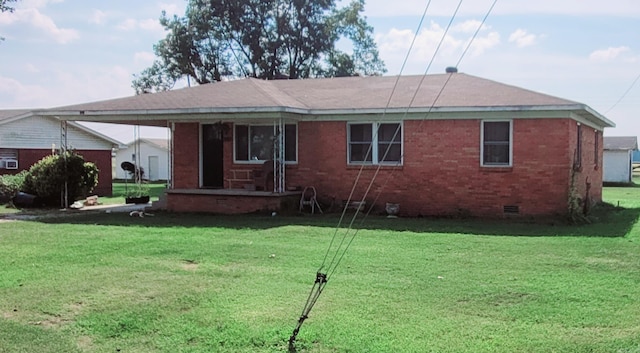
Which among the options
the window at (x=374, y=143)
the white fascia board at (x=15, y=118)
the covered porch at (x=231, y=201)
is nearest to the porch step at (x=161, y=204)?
the covered porch at (x=231, y=201)

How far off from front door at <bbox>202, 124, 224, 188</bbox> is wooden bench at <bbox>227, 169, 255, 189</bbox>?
399 millimetres

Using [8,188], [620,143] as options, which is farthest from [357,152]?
[620,143]

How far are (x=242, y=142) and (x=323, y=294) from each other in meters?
11.7

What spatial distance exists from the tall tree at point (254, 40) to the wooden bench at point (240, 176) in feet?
74.5

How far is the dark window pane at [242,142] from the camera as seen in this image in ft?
61.0

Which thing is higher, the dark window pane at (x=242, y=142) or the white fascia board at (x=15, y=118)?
the white fascia board at (x=15, y=118)

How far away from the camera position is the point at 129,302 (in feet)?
22.7

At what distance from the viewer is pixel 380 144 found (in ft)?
56.1

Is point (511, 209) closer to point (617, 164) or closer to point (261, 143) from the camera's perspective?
point (261, 143)

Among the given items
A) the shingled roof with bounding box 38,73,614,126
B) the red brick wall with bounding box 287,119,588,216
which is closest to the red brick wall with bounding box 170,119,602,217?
the red brick wall with bounding box 287,119,588,216

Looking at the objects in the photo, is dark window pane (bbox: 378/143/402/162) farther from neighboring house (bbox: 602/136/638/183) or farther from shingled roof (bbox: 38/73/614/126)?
neighboring house (bbox: 602/136/638/183)

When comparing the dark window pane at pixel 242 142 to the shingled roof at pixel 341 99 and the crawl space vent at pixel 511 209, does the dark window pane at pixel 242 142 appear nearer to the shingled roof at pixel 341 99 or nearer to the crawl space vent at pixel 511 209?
the shingled roof at pixel 341 99

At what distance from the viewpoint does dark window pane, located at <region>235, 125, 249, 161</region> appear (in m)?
18.6

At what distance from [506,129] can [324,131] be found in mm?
4725
